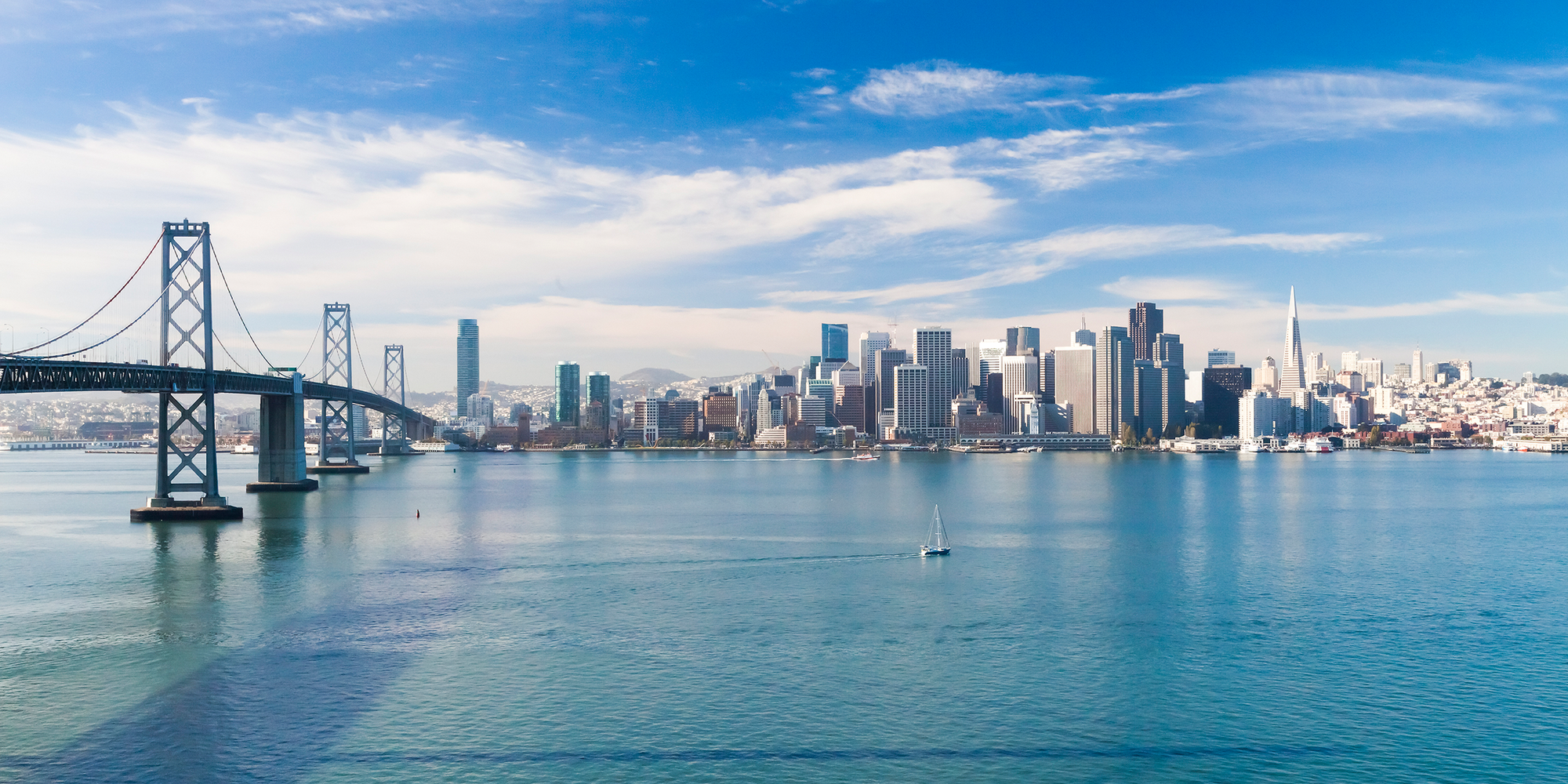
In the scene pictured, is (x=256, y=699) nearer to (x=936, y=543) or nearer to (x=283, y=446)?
(x=936, y=543)

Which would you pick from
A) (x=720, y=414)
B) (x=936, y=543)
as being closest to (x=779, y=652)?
(x=936, y=543)

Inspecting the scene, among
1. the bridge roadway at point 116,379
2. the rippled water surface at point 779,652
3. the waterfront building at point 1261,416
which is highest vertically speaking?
the bridge roadway at point 116,379

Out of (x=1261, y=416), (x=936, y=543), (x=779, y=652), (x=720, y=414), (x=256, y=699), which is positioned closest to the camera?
(x=256, y=699)

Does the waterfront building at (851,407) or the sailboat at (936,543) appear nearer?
the sailboat at (936,543)

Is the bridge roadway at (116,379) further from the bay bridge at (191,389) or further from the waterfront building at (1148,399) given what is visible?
the waterfront building at (1148,399)

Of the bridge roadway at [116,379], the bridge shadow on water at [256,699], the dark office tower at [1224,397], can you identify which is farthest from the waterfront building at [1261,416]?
the bridge shadow on water at [256,699]

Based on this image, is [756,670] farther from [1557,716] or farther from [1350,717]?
[1557,716]
